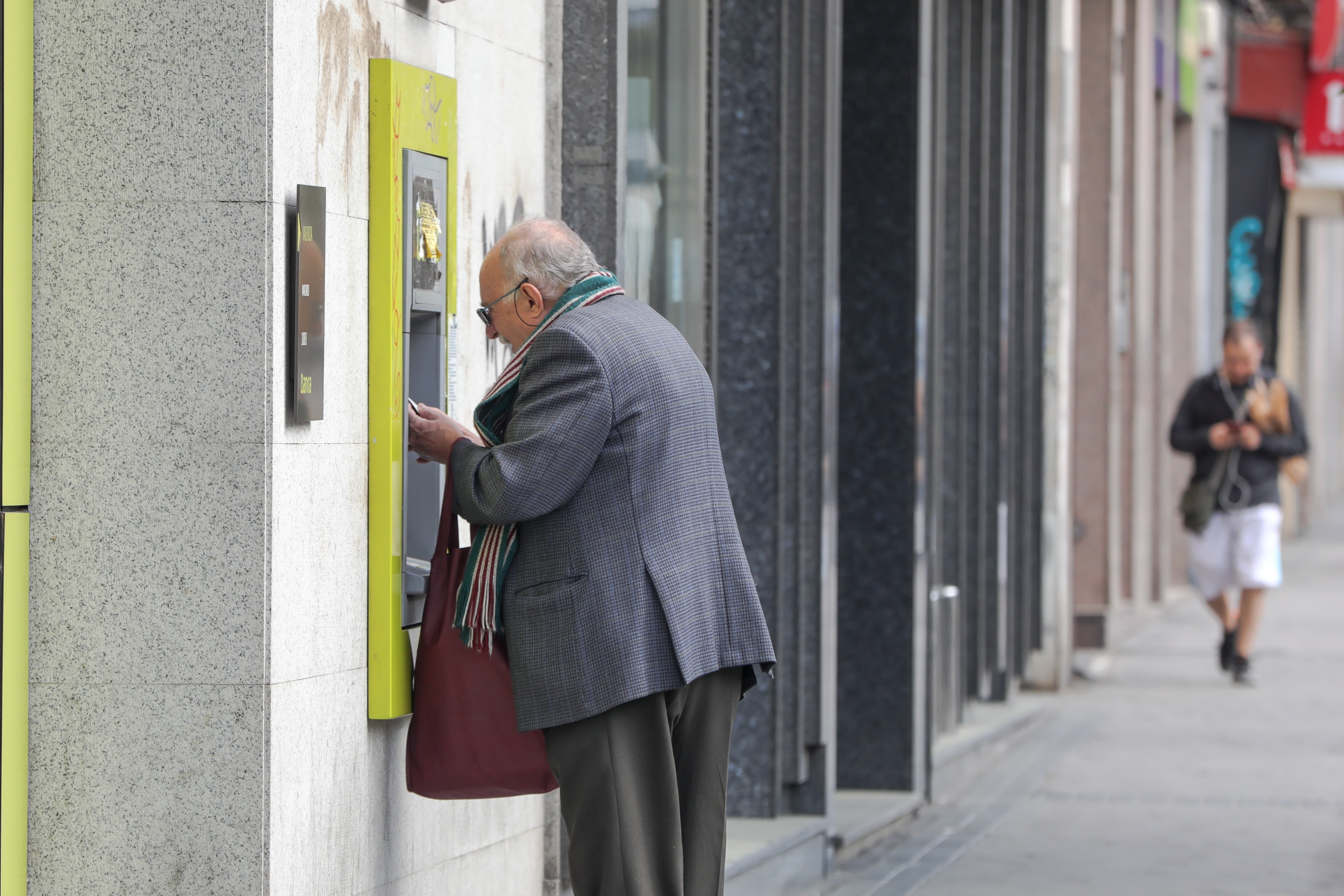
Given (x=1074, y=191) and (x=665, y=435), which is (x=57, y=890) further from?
(x=1074, y=191)

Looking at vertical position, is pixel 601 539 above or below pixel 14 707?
above

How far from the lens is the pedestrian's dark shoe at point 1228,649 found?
11820mm

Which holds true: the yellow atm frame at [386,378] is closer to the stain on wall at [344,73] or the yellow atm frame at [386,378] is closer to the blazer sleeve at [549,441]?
the stain on wall at [344,73]

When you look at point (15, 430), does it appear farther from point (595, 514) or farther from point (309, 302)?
point (595, 514)

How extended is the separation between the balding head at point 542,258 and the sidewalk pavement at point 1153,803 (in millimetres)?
3107

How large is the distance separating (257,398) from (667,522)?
0.83 m

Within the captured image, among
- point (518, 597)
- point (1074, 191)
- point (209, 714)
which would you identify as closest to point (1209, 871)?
point (518, 597)

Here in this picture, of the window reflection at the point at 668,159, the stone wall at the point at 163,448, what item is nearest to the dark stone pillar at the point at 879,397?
the window reflection at the point at 668,159

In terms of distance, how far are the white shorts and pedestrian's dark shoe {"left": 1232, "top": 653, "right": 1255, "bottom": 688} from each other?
399mm

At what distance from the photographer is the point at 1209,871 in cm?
666

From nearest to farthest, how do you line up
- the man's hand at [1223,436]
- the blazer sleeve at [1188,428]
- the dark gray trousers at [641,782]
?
1. the dark gray trousers at [641,782]
2. the man's hand at [1223,436]
3. the blazer sleeve at [1188,428]

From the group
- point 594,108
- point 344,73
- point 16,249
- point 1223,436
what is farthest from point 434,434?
point 1223,436

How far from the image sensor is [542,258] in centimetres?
389

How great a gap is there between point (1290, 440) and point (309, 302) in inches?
343
